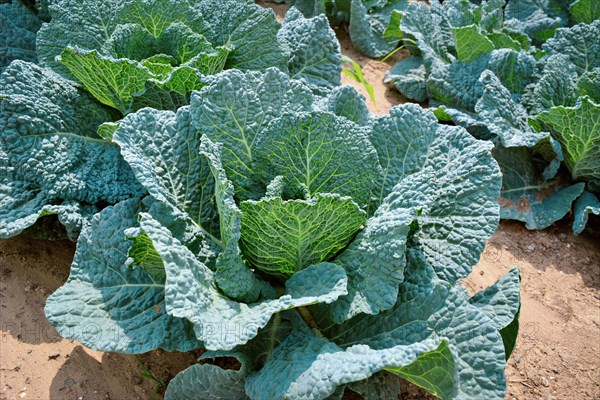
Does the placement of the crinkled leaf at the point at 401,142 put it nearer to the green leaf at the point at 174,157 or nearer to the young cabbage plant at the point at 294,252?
the young cabbage plant at the point at 294,252

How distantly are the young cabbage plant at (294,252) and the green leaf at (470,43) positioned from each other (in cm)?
182

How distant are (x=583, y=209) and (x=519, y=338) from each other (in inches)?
42.3

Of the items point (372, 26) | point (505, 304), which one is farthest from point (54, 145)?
point (372, 26)

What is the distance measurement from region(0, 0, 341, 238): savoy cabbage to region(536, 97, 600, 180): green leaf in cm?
163

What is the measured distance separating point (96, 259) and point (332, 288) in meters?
0.96

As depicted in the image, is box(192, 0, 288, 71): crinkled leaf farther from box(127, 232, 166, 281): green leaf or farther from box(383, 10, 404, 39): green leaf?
box(383, 10, 404, 39): green leaf

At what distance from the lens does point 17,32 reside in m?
3.53

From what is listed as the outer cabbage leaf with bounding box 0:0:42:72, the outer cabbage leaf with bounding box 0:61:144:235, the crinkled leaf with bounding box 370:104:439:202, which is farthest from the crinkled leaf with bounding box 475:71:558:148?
the outer cabbage leaf with bounding box 0:0:42:72

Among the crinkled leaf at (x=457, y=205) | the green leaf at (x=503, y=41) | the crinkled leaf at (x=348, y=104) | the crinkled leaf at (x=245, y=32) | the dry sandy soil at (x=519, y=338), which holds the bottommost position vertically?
the dry sandy soil at (x=519, y=338)

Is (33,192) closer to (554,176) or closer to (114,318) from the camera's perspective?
(114,318)

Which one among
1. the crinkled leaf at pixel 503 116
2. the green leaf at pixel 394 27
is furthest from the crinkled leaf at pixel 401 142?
the green leaf at pixel 394 27

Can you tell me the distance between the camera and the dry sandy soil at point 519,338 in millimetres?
2576

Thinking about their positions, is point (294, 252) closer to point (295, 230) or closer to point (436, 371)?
point (295, 230)

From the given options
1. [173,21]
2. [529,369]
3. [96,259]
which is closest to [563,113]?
[529,369]
